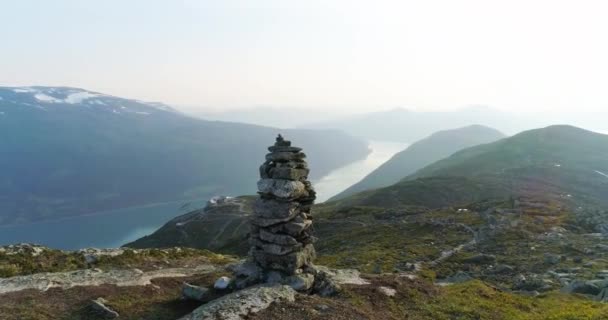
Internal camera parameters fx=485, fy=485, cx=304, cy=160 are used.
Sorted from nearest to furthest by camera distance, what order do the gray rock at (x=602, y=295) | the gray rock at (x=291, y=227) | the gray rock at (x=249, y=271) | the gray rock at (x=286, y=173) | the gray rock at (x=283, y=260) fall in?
the gray rock at (x=283, y=260)
the gray rock at (x=249, y=271)
the gray rock at (x=291, y=227)
the gray rock at (x=286, y=173)
the gray rock at (x=602, y=295)

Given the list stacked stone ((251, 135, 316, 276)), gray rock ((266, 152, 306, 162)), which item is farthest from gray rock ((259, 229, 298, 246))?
gray rock ((266, 152, 306, 162))

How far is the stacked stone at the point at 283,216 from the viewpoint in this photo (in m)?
35.0

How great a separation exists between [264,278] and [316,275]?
3.74 metres

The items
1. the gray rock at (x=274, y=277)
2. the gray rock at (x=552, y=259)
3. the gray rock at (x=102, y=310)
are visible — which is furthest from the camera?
the gray rock at (x=552, y=259)

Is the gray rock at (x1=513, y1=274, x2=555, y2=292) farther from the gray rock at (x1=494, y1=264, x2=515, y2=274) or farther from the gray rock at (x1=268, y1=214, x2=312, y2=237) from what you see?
the gray rock at (x1=268, y1=214, x2=312, y2=237)

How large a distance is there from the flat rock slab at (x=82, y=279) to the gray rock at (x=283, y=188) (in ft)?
39.1

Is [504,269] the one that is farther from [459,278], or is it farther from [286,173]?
[286,173]

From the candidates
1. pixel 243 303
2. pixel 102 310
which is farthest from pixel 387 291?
pixel 102 310

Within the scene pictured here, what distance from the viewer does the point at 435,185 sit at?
17462 cm

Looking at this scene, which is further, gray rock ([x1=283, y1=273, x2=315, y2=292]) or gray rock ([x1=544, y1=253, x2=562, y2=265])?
gray rock ([x1=544, y1=253, x2=562, y2=265])

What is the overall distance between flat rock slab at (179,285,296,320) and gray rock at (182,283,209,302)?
160 inches

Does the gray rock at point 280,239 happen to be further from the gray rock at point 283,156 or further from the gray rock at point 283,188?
the gray rock at point 283,156

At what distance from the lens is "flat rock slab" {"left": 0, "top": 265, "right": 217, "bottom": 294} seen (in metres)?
35.0

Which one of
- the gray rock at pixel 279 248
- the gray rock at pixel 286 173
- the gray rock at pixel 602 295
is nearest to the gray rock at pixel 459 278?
the gray rock at pixel 602 295
